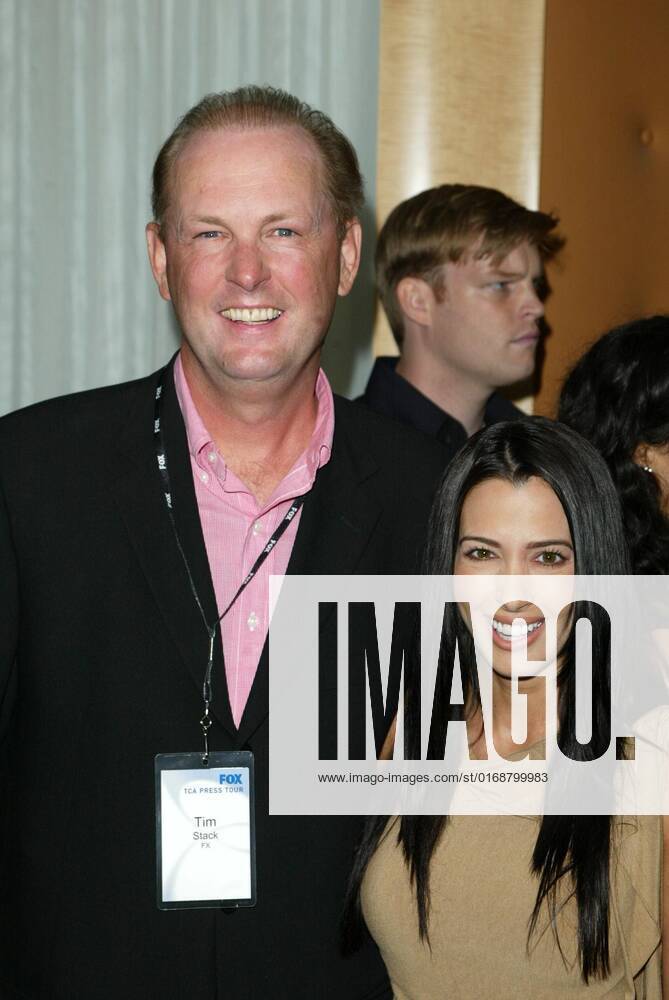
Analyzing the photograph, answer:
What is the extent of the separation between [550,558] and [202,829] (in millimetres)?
635

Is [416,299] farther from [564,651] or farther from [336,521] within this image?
[564,651]

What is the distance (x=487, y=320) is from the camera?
10.4 ft

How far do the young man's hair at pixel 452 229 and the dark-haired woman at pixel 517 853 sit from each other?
4.60 feet

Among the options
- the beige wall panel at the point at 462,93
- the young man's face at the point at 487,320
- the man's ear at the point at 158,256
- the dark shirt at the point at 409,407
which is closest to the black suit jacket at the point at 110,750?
the man's ear at the point at 158,256

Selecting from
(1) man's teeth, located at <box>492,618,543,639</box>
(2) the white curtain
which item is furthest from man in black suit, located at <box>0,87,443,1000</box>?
(2) the white curtain

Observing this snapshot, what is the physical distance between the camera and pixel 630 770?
67.0 inches

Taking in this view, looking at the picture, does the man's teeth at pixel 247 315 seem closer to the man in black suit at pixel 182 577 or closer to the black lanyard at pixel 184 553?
the man in black suit at pixel 182 577

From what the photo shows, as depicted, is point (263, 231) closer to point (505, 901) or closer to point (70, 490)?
point (70, 490)

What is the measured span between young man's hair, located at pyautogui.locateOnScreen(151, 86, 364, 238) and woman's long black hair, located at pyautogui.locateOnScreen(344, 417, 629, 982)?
45 cm

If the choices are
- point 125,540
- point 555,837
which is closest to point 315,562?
point 125,540

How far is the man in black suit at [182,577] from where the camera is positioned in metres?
1.69

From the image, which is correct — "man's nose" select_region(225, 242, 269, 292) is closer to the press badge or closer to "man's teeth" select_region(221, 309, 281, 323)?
"man's teeth" select_region(221, 309, 281, 323)

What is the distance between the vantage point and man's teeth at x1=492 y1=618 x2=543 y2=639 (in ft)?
5.84

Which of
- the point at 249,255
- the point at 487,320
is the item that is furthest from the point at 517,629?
the point at 487,320
